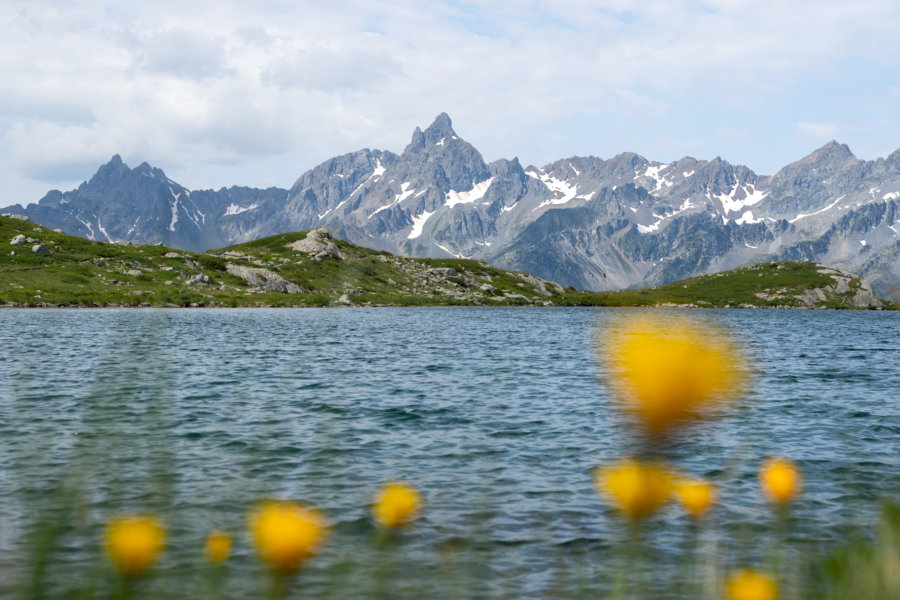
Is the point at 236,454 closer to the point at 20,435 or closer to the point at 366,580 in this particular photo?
the point at 20,435

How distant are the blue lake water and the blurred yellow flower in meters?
0.29

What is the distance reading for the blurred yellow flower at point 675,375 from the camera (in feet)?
6.52

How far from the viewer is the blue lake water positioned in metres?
4.16

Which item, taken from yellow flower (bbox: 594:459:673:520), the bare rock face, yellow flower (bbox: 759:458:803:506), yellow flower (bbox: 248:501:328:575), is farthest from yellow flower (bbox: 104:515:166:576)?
the bare rock face

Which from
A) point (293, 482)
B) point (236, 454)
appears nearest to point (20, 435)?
point (236, 454)

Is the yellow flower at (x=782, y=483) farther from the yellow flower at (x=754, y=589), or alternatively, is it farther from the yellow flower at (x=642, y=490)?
the yellow flower at (x=642, y=490)

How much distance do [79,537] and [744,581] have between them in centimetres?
1237

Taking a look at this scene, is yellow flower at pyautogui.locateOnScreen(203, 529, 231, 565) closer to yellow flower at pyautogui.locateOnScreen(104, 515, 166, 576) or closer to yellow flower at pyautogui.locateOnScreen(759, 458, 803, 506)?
yellow flower at pyautogui.locateOnScreen(104, 515, 166, 576)

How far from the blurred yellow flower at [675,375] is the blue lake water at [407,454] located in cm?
29

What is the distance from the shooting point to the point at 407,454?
781 inches

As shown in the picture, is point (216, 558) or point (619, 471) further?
point (216, 558)

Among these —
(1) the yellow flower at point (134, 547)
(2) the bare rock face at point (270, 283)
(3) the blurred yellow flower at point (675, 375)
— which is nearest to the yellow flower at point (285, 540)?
(1) the yellow flower at point (134, 547)

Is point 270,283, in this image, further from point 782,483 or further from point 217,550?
point 782,483

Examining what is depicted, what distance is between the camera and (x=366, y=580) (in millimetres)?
10516
